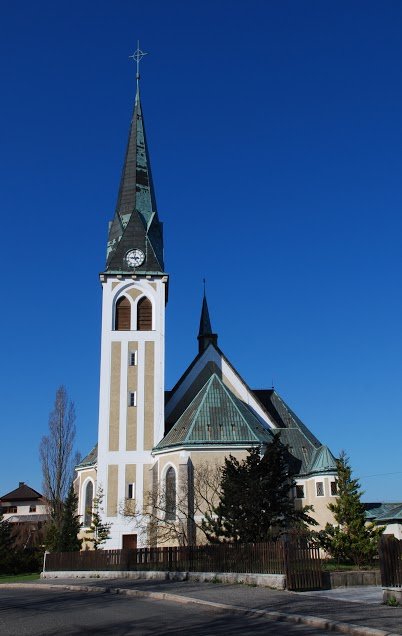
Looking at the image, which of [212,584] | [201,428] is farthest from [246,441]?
[212,584]

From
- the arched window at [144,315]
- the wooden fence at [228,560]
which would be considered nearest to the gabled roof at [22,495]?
the arched window at [144,315]

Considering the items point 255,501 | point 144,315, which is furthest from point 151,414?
point 255,501

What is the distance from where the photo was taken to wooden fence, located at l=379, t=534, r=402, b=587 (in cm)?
1577

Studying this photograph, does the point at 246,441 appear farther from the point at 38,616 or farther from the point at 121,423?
the point at 38,616

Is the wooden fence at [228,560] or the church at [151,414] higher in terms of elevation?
the church at [151,414]

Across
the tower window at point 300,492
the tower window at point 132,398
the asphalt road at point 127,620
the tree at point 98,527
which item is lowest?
the asphalt road at point 127,620

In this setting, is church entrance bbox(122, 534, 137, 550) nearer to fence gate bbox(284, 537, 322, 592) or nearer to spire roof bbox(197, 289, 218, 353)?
spire roof bbox(197, 289, 218, 353)

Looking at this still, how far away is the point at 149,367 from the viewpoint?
4509 cm

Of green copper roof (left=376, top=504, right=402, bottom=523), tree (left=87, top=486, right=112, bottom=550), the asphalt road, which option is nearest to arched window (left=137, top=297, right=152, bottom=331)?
tree (left=87, top=486, right=112, bottom=550)

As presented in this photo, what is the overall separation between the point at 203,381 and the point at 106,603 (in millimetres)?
29533

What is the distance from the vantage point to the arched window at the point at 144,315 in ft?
153

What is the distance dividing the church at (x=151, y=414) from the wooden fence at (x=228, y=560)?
7.04 metres

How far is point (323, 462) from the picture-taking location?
4406 centimetres

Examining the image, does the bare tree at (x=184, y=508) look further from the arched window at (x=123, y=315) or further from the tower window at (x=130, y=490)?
the arched window at (x=123, y=315)
